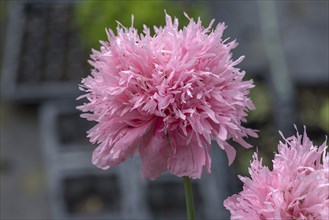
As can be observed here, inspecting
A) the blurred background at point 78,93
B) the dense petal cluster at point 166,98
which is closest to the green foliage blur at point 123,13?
the blurred background at point 78,93

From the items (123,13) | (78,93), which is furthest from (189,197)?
(78,93)

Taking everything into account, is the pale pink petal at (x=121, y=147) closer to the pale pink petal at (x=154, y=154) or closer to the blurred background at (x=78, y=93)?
the pale pink petal at (x=154, y=154)

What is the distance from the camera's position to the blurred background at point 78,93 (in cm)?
215

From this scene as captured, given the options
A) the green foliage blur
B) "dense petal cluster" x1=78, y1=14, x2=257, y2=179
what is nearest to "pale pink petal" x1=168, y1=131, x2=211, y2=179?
"dense petal cluster" x1=78, y1=14, x2=257, y2=179

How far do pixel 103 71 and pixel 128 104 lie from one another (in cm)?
4

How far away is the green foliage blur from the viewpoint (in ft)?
7.52

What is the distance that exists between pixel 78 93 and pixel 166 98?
74.6 inches

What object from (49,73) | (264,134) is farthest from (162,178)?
(49,73)

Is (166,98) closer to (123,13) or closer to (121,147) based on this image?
(121,147)

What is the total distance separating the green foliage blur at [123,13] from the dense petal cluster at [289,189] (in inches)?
66.5

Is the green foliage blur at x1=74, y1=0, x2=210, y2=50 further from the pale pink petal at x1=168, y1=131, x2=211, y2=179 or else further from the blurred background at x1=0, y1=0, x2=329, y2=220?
the pale pink petal at x1=168, y1=131, x2=211, y2=179

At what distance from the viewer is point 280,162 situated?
57 cm

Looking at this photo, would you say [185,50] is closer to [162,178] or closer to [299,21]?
[162,178]

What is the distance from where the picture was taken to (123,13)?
7.70ft
